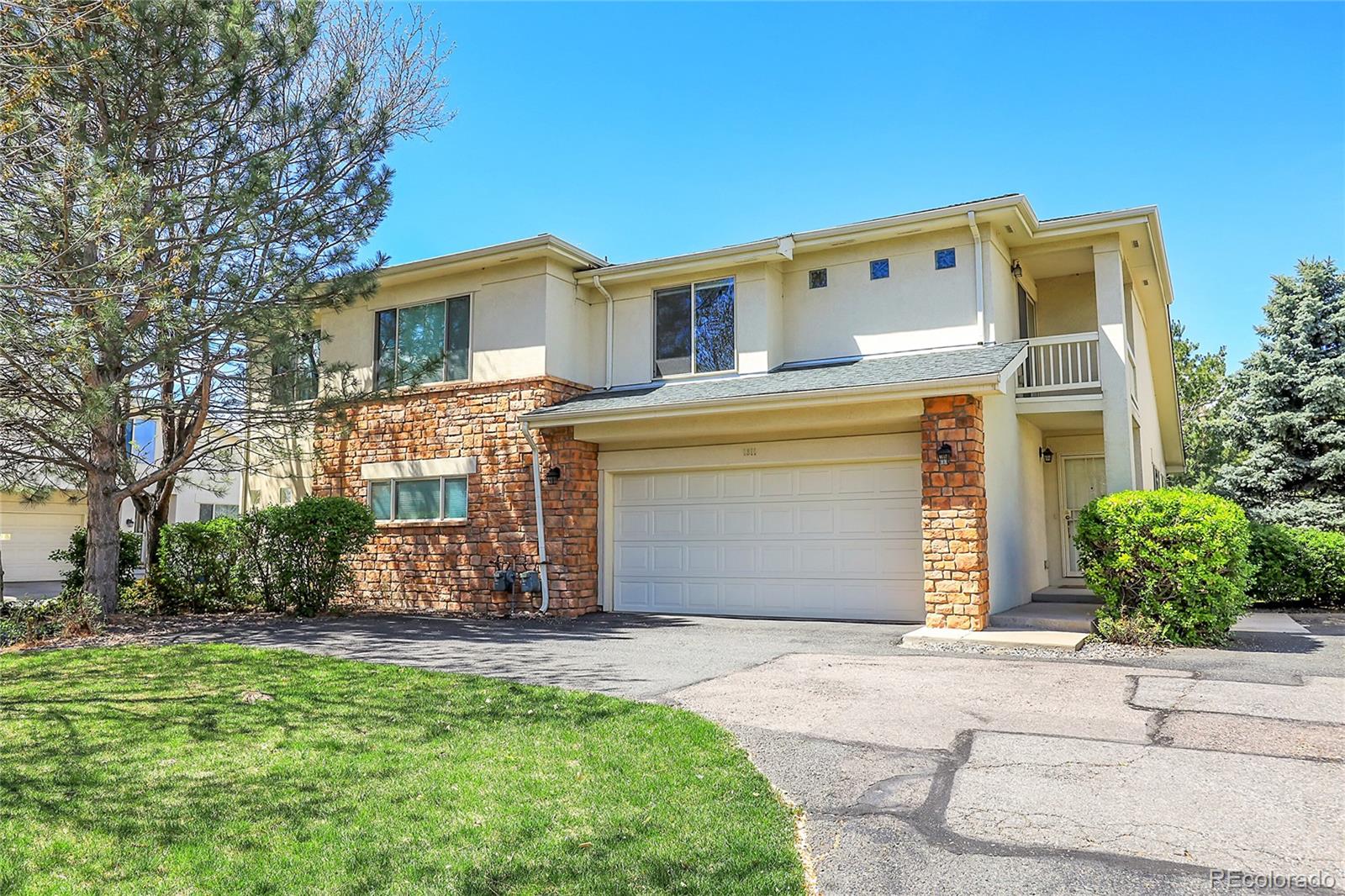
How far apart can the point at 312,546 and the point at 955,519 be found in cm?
876

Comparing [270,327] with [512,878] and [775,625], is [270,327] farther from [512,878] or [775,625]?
[512,878]

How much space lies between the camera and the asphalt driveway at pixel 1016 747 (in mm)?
3352

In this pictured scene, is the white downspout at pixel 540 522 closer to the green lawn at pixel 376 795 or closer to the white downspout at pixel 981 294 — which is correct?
the green lawn at pixel 376 795

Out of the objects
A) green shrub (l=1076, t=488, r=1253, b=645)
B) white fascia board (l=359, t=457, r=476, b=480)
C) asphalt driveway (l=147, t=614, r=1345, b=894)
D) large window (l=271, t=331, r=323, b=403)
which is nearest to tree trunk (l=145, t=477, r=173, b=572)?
white fascia board (l=359, t=457, r=476, b=480)

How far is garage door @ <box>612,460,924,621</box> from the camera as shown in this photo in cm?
1091

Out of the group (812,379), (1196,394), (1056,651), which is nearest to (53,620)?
(812,379)

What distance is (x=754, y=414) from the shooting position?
10953 mm

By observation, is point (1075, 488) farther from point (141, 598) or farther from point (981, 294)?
point (141, 598)

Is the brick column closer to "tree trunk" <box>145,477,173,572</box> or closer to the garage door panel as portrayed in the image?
the garage door panel

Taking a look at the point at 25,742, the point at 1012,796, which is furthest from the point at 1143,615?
the point at 25,742

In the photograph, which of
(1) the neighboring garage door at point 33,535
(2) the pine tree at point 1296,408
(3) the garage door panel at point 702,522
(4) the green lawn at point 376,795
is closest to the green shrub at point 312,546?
(3) the garage door panel at point 702,522

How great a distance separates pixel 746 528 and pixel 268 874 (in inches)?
352

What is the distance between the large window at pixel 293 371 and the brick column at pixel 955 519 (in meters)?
7.72

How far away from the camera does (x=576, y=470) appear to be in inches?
492
